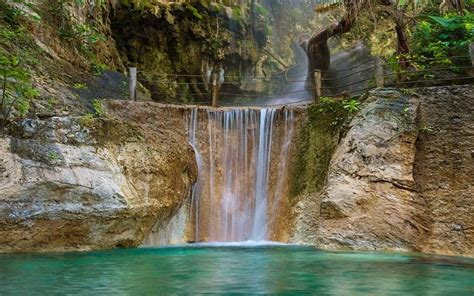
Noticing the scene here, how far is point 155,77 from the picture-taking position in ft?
55.3

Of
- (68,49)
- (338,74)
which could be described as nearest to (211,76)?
(338,74)

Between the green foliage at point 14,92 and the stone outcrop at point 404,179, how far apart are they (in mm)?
5802

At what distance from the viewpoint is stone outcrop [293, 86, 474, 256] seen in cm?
814

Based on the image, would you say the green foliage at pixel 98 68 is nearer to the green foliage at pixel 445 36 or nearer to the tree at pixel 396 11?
the tree at pixel 396 11

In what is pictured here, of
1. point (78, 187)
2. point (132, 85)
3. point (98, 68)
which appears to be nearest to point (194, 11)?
point (98, 68)

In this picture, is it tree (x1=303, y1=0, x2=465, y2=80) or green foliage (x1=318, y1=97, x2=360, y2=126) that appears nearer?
green foliage (x1=318, y1=97, x2=360, y2=126)

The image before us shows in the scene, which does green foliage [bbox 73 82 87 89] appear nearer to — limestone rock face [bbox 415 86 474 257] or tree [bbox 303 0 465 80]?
tree [bbox 303 0 465 80]

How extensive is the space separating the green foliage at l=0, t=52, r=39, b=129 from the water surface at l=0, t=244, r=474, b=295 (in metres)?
2.52

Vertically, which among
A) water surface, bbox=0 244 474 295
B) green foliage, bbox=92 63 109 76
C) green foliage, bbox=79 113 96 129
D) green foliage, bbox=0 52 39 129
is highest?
green foliage, bbox=92 63 109 76

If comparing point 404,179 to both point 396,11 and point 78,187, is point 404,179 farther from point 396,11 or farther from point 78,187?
point 78,187

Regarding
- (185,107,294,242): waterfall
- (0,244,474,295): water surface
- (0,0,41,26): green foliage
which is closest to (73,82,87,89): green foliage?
(0,0,41,26): green foliage

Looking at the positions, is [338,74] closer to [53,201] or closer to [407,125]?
[407,125]

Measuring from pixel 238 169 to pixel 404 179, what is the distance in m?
4.22

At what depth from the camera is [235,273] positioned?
5.95 metres
